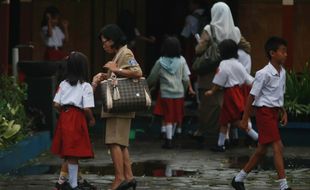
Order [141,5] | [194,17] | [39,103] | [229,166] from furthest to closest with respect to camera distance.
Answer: [141,5], [194,17], [39,103], [229,166]

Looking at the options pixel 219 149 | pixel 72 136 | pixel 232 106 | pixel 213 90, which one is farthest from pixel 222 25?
pixel 72 136

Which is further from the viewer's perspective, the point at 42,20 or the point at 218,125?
the point at 42,20

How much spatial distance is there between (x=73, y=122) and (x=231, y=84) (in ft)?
14.7

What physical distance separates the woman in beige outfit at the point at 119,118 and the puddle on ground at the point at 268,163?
2.75m

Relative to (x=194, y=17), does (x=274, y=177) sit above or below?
below

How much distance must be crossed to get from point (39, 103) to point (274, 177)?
4.53 meters

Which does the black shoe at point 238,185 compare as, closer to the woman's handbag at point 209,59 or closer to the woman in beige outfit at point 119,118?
the woman in beige outfit at point 119,118

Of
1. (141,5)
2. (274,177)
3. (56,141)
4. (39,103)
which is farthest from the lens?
(141,5)

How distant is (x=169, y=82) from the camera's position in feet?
50.6

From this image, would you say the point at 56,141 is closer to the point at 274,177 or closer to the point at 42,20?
the point at 274,177

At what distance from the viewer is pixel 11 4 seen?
21.1 metres

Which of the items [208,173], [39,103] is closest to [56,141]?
[208,173]

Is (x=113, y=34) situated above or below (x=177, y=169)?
above

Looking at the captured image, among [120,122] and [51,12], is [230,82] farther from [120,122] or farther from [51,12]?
[51,12]
